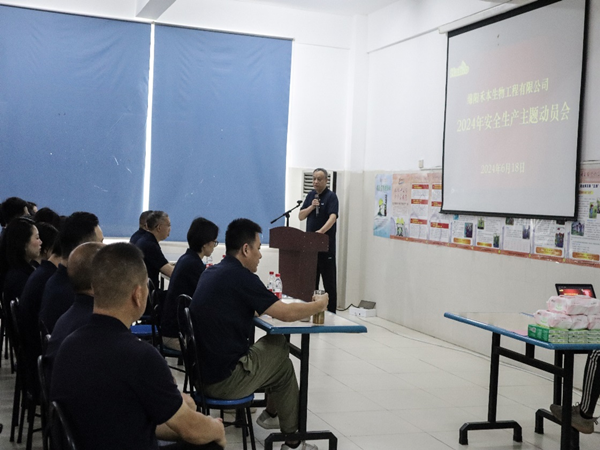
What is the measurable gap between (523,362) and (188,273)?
2118mm

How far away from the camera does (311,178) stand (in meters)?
8.79

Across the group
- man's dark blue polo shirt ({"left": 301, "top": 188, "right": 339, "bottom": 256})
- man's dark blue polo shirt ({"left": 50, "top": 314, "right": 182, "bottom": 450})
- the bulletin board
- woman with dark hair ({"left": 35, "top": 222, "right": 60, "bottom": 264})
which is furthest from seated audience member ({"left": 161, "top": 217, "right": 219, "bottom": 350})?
man's dark blue polo shirt ({"left": 301, "top": 188, "right": 339, "bottom": 256})

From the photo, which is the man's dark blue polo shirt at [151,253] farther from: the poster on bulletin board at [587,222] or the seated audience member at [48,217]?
the poster on bulletin board at [587,222]

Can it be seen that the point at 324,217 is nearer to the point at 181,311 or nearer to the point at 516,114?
the point at 516,114

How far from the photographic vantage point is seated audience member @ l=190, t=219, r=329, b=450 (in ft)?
11.0

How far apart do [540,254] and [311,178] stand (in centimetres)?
365

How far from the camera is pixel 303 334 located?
11.8 ft

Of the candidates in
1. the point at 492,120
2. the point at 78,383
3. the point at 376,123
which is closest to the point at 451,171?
the point at 492,120

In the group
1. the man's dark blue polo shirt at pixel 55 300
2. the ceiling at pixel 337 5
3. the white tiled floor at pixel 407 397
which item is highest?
the ceiling at pixel 337 5

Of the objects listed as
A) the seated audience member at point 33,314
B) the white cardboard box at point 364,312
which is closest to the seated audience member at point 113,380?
the seated audience member at point 33,314

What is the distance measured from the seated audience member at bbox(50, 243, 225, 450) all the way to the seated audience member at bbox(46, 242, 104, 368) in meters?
0.44

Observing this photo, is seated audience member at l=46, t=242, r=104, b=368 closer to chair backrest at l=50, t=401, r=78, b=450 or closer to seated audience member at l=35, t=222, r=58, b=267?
chair backrest at l=50, t=401, r=78, b=450

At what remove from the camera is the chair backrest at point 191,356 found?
128 inches

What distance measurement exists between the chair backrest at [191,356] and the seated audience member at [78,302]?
0.68 meters
